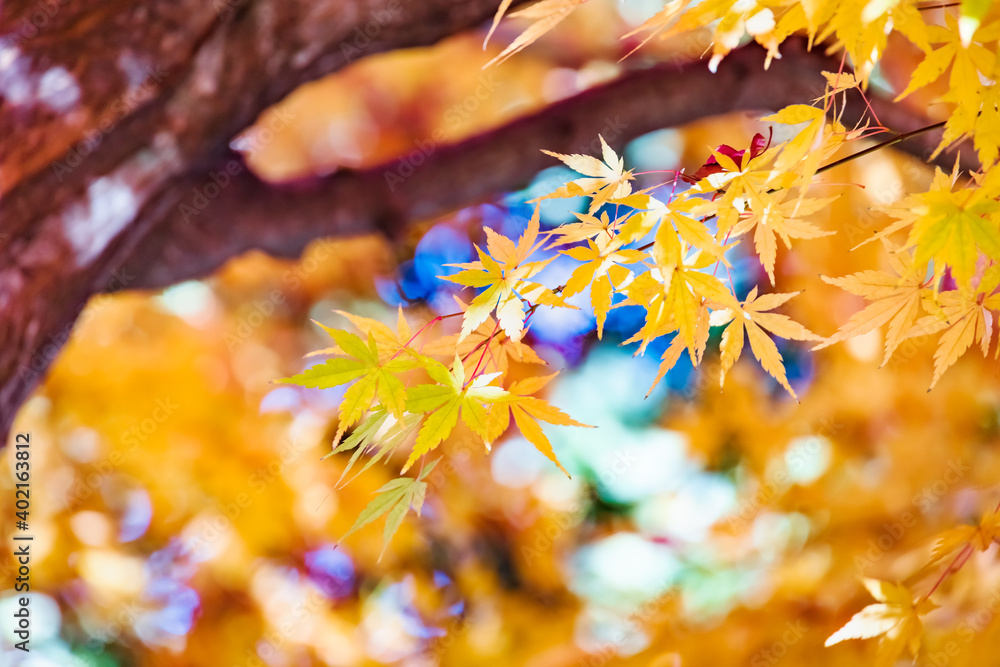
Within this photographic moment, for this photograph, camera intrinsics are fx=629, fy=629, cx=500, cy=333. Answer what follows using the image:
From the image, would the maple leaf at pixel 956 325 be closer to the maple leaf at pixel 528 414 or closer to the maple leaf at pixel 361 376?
the maple leaf at pixel 528 414

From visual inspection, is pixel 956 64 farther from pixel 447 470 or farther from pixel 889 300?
pixel 447 470

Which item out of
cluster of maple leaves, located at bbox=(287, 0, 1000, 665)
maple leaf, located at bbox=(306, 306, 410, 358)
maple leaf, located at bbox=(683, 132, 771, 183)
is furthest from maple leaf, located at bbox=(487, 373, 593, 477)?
maple leaf, located at bbox=(683, 132, 771, 183)

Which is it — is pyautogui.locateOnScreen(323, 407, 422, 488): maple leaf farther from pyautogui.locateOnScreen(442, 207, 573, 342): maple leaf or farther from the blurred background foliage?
the blurred background foliage

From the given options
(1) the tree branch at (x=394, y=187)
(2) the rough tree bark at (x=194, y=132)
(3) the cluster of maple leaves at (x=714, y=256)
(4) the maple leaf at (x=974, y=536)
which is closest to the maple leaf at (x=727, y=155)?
(3) the cluster of maple leaves at (x=714, y=256)

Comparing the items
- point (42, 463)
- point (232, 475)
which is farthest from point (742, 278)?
point (42, 463)

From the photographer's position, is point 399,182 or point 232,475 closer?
point 399,182

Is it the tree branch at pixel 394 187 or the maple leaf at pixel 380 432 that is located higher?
the maple leaf at pixel 380 432

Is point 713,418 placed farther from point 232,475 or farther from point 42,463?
point 42,463
